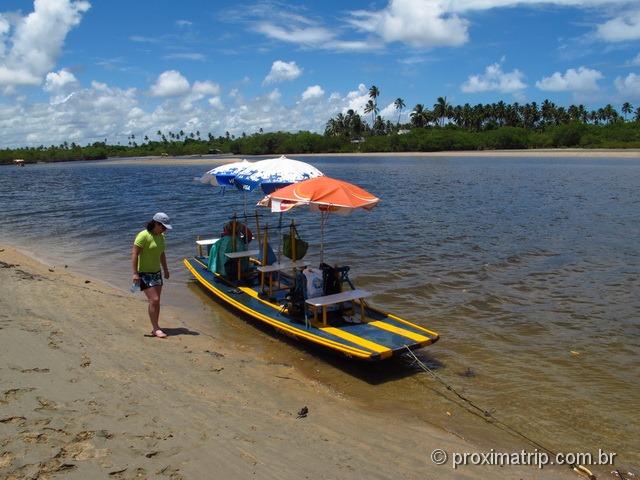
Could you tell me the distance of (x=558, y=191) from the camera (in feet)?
113

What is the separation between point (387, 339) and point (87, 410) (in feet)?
14.7

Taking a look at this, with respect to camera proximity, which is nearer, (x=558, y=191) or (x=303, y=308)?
(x=303, y=308)

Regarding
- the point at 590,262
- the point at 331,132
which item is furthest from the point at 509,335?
the point at 331,132

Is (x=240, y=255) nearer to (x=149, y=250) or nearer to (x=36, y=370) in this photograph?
(x=149, y=250)

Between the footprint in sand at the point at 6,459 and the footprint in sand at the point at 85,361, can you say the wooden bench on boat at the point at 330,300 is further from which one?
the footprint in sand at the point at 6,459

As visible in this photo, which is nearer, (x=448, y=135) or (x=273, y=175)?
(x=273, y=175)

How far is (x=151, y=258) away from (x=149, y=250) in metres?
0.16

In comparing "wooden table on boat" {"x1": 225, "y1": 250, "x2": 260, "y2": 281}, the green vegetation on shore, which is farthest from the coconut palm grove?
"wooden table on boat" {"x1": 225, "y1": 250, "x2": 260, "y2": 281}

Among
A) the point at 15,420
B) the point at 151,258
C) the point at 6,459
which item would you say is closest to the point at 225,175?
the point at 151,258

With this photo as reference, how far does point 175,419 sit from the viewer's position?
17.1 ft

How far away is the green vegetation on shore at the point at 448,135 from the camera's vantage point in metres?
99.1

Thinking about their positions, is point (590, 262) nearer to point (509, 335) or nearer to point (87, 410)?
point (509, 335)

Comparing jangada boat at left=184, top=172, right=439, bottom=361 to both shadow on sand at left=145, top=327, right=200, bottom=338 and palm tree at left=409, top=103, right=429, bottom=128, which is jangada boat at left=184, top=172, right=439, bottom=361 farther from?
palm tree at left=409, top=103, right=429, bottom=128

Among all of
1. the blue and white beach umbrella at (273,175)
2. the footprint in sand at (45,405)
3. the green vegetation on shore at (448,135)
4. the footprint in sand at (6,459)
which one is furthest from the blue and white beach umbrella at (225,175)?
the green vegetation on shore at (448,135)
